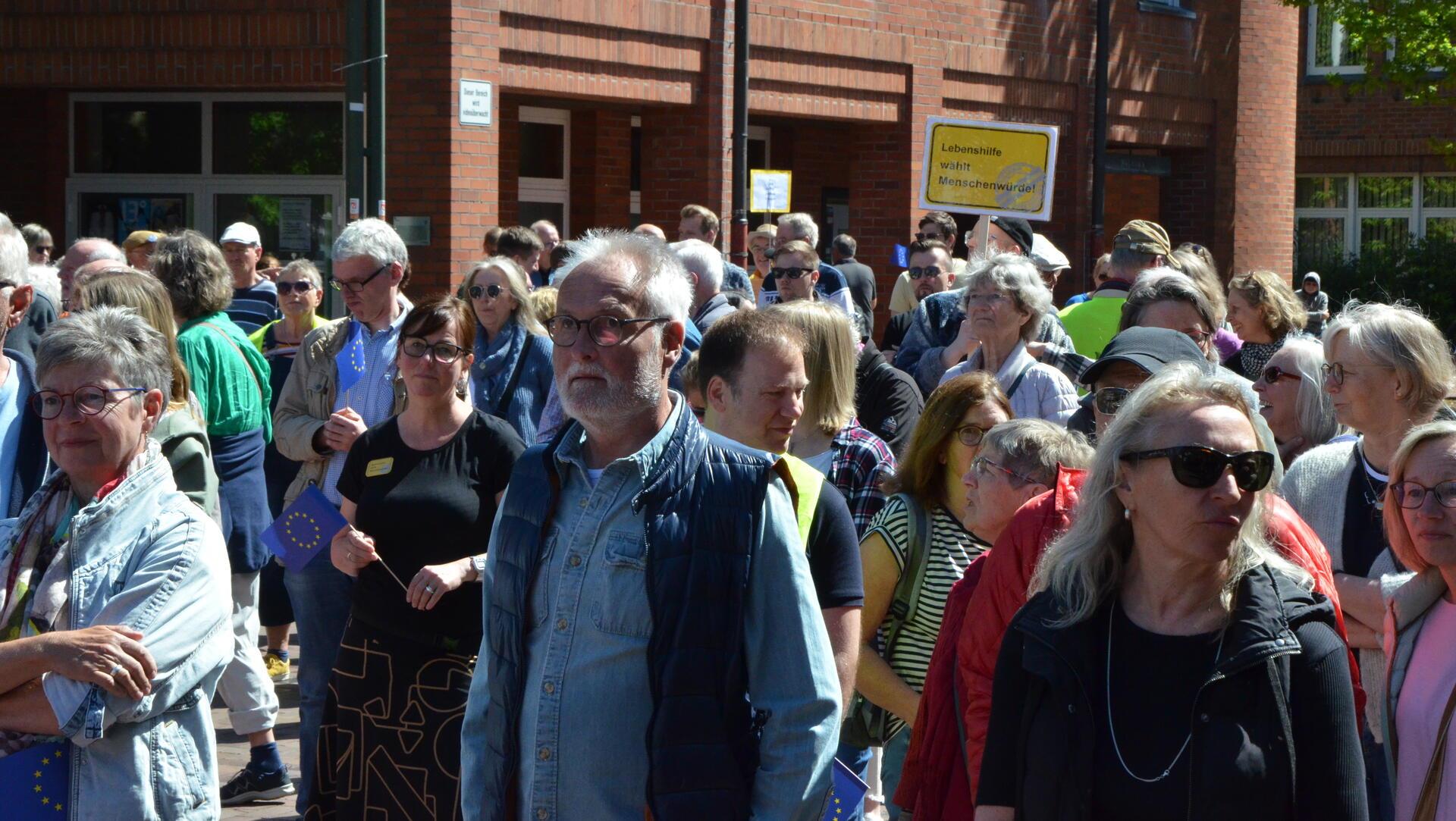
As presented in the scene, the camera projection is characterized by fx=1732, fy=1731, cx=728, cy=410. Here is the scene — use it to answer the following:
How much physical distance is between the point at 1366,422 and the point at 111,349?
3.32 metres

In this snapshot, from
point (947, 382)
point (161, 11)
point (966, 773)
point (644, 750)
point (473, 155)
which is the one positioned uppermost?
point (161, 11)

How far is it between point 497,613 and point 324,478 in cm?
355

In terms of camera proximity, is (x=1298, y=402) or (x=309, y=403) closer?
Answer: (x=1298, y=402)

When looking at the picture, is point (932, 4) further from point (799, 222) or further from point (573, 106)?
point (799, 222)

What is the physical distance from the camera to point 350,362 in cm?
664

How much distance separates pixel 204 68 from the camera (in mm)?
14953

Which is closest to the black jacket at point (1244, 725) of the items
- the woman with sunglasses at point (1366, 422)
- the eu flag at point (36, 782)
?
the woman with sunglasses at point (1366, 422)

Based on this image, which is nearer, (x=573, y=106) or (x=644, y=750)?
(x=644, y=750)

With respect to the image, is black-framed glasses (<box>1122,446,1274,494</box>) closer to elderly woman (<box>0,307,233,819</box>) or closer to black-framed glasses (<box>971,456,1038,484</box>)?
black-framed glasses (<box>971,456,1038,484</box>)

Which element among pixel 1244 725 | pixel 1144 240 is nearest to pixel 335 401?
pixel 1244 725

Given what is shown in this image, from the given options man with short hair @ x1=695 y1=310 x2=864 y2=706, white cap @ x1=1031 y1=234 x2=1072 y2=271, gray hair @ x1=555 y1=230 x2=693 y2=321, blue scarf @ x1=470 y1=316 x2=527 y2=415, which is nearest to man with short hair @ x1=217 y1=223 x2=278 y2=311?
blue scarf @ x1=470 y1=316 x2=527 y2=415

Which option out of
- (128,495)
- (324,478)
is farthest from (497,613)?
(324,478)

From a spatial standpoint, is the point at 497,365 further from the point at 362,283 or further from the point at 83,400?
the point at 83,400

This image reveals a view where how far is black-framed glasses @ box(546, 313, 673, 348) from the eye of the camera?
10.4 ft
